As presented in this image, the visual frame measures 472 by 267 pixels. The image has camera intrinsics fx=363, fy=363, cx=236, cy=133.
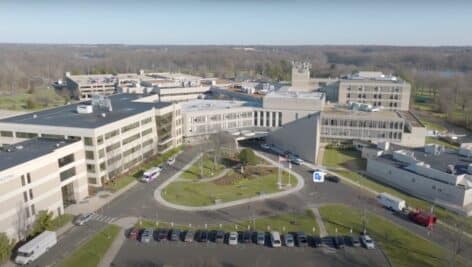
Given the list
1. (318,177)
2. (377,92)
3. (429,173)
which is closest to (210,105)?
(318,177)

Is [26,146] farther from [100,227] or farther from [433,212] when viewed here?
[433,212]

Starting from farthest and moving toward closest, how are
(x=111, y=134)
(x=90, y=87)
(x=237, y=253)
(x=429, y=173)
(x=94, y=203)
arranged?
1. (x=90, y=87)
2. (x=111, y=134)
3. (x=429, y=173)
4. (x=94, y=203)
5. (x=237, y=253)

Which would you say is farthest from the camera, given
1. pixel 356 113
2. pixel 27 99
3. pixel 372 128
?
pixel 27 99

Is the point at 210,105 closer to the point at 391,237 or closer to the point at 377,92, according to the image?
the point at 377,92

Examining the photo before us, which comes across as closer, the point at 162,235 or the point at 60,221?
the point at 162,235

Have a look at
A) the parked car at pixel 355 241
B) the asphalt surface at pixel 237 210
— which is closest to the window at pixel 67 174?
the asphalt surface at pixel 237 210

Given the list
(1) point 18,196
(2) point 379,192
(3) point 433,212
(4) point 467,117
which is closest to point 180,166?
(1) point 18,196
